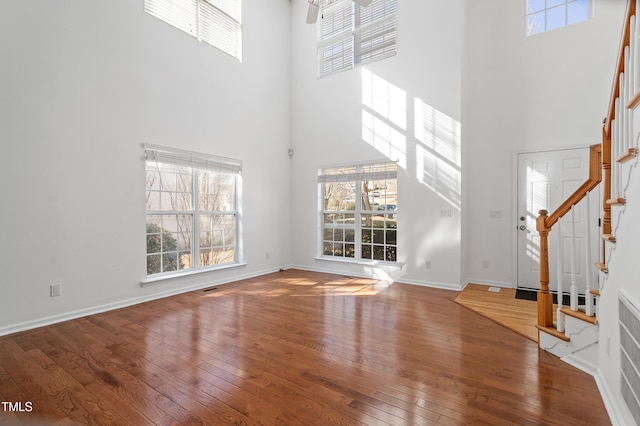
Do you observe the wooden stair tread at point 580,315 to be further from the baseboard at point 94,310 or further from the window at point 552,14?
the baseboard at point 94,310

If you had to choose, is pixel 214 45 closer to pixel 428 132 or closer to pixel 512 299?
pixel 428 132

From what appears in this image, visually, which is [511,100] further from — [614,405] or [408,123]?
→ [614,405]

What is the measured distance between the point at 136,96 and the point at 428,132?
13.6 ft

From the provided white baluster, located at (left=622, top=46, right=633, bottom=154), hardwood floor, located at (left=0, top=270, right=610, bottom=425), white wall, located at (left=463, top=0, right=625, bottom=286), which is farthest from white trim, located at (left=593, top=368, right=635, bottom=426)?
white wall, located at (left=463, top=0, right=625, bottom=286)

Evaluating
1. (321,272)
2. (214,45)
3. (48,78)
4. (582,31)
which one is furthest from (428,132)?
(48,78)

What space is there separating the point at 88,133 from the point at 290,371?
3486 mm

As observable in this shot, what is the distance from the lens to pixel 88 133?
357 cm

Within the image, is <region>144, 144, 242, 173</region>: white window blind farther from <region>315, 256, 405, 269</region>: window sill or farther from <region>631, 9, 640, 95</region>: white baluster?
<region>631, 9, 640, 95</region>: white baluster

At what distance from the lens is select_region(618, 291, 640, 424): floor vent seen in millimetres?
1414

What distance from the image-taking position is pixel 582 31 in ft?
13.6

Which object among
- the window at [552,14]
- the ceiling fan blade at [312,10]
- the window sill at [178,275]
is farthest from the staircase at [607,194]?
the window sill at [178,275]

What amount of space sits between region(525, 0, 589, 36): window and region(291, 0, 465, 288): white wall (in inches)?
39.1

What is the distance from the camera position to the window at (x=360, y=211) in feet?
17.4

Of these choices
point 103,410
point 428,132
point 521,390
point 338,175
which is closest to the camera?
point 103,410
